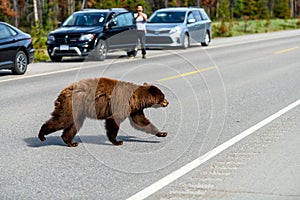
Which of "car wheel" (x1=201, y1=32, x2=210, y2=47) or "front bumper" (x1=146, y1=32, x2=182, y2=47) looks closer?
"front bumper" (x1=146, y1=32, x2=182, y2=47)

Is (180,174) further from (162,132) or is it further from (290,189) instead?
(162,132)

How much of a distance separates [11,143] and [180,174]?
9.28ft

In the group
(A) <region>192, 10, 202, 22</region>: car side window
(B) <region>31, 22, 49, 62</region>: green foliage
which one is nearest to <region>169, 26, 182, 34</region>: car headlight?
(A) <region>192, 10, 202, 22</region>: car side window

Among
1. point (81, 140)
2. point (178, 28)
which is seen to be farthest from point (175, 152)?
point (178, 28)

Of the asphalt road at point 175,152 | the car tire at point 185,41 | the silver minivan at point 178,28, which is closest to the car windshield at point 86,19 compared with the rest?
the silver minivan at point 178,28

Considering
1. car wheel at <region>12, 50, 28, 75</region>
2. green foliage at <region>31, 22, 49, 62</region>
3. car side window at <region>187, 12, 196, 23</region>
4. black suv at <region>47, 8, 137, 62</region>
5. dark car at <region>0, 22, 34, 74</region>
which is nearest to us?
dark car at <region>0, 22, 34, 74</region>

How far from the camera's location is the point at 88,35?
901 inches

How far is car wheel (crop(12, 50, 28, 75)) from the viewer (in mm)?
18428

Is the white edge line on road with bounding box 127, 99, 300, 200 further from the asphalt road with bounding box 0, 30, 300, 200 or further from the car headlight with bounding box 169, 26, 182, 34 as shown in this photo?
the car headlight with bounding box 169, 26, 182, 34

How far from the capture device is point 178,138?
346 inches

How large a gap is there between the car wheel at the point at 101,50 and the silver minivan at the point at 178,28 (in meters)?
5.30

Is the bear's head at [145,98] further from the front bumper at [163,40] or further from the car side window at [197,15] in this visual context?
the car side window at [197,15]

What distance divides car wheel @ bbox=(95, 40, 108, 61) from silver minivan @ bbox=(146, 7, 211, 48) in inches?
209

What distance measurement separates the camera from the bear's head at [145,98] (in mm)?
7891
